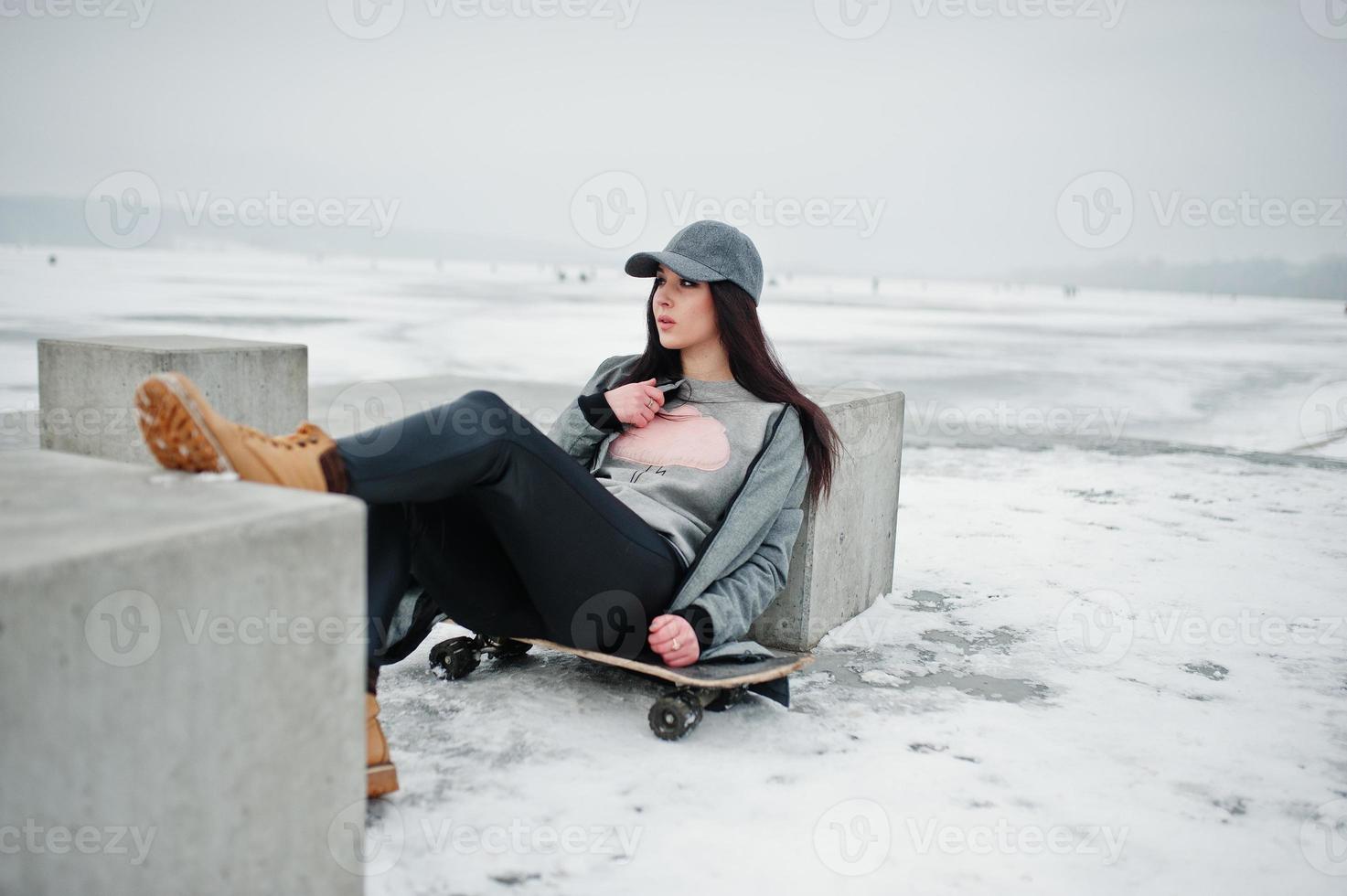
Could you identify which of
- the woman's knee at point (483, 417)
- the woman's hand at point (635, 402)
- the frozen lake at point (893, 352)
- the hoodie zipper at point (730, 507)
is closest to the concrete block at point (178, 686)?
the woman's knee at point (483, 417)

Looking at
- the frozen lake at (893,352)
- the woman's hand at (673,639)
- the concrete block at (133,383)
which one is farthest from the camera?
the frozen lake at (893,352)

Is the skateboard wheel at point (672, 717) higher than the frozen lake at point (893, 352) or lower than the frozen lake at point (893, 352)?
lower

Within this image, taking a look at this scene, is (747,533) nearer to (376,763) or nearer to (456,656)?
(456,656)

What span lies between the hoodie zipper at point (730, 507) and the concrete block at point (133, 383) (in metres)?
2.10

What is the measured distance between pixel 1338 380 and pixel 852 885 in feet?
48.1

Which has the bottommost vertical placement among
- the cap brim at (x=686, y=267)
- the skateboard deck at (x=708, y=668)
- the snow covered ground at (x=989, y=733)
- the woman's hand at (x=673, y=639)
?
the snow covered ground at (x=989, y=733)

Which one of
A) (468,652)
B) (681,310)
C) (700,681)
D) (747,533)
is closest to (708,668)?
(700,681)

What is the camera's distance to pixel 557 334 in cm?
1789

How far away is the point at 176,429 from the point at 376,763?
3.04ft

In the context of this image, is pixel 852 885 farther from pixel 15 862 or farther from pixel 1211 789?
pixel 15 862

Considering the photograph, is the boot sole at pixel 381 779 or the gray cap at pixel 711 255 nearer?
the boot sole at pixel 381 779

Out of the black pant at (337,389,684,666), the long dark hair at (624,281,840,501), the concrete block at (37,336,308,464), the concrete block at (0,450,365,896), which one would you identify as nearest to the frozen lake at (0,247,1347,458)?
the concrete block at (37,336,308,464)

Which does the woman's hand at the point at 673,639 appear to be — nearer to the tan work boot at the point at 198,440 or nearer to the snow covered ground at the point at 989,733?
the snow covered ground at the point at 989,733

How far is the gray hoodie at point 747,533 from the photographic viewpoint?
312 cm
